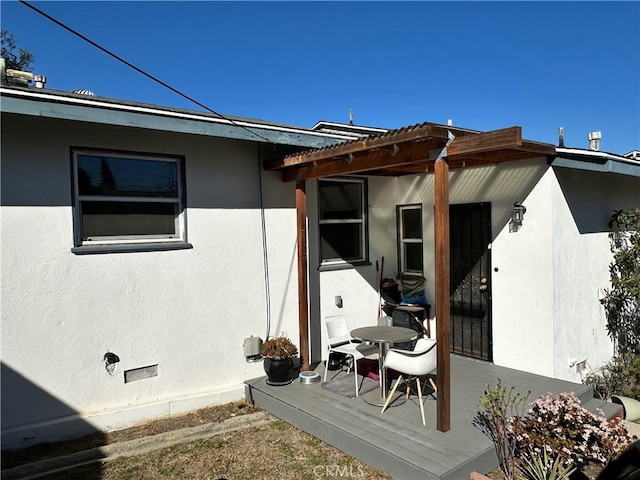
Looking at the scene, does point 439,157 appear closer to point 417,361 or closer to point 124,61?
point 417,361

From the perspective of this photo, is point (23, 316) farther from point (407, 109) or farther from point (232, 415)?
point (407, 109)

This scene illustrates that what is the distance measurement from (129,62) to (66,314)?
2631mm

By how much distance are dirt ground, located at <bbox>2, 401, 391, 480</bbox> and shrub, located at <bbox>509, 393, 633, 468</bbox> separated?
4.32 ft

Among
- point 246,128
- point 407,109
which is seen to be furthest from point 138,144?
point 407,109

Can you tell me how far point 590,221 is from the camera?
6215mm

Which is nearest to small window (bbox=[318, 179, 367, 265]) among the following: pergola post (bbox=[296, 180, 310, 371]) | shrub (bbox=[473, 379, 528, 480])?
pergola post (bbox=[296, 180, 310, 371])

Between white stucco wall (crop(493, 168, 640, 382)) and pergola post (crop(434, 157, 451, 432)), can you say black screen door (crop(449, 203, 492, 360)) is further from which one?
pergola post (crop(434, 157, 451, 432))

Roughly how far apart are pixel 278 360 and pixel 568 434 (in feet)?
10.4

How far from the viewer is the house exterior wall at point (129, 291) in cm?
423

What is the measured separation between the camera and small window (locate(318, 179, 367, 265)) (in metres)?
6.72

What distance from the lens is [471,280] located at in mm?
6438

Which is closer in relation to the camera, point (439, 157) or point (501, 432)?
point (501, 432)

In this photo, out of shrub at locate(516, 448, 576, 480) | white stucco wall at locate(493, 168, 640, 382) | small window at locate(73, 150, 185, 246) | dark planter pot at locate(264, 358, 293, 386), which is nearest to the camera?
shrub at locate(516, 448, 576, 480)

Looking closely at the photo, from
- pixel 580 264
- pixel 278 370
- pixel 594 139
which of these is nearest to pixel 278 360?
pixel 278 370
